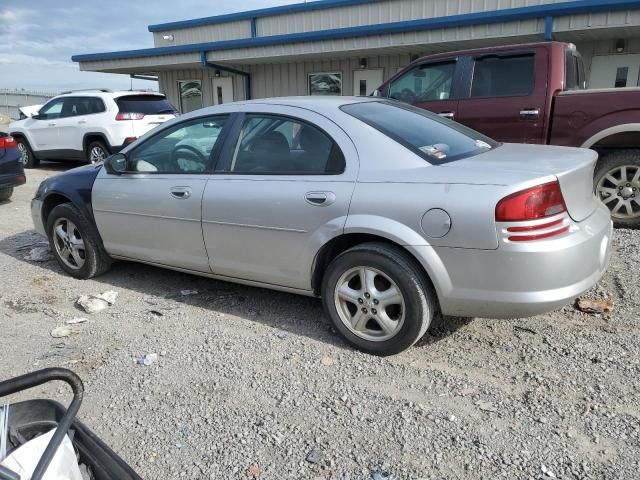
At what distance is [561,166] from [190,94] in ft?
51.7

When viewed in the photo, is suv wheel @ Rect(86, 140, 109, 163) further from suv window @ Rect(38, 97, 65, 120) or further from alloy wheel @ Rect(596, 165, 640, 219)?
alloy wheel @ Rect(596, 165, 640, 219)

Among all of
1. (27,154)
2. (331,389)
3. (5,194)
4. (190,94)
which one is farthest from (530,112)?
(190,94)

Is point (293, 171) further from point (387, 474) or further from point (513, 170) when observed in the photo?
point (387, 474)

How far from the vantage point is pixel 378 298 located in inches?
124

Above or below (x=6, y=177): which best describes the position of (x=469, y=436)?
below

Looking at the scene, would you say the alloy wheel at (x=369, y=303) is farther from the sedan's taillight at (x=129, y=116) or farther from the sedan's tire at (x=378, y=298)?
the sedan's taillight at (x=129, y=116)

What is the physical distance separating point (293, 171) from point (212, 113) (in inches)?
37.6

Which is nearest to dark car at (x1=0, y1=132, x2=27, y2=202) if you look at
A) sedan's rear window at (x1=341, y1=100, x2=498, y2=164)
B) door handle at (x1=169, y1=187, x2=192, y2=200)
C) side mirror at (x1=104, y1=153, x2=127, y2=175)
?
side mirror at (x1=104, y1=153, x2=127, y2=175)

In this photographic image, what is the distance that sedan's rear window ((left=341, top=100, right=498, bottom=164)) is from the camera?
3268 mm

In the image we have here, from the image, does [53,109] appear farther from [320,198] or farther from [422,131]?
[422,131]

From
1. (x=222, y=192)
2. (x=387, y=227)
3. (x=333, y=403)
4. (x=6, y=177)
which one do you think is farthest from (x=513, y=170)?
(x=6, y=177)

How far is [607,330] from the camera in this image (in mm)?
3486

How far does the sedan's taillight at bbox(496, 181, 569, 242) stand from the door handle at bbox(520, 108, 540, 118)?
3435mm

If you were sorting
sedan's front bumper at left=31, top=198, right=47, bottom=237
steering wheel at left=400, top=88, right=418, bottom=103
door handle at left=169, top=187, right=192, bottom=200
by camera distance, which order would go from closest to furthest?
door handle at left=169, top=187, right=192, bottom=200 → sedan's front bumper at left=31, top=198, right=47, bottom=237 → steering wheel at left=400, top=88, right=418, bottom=103
